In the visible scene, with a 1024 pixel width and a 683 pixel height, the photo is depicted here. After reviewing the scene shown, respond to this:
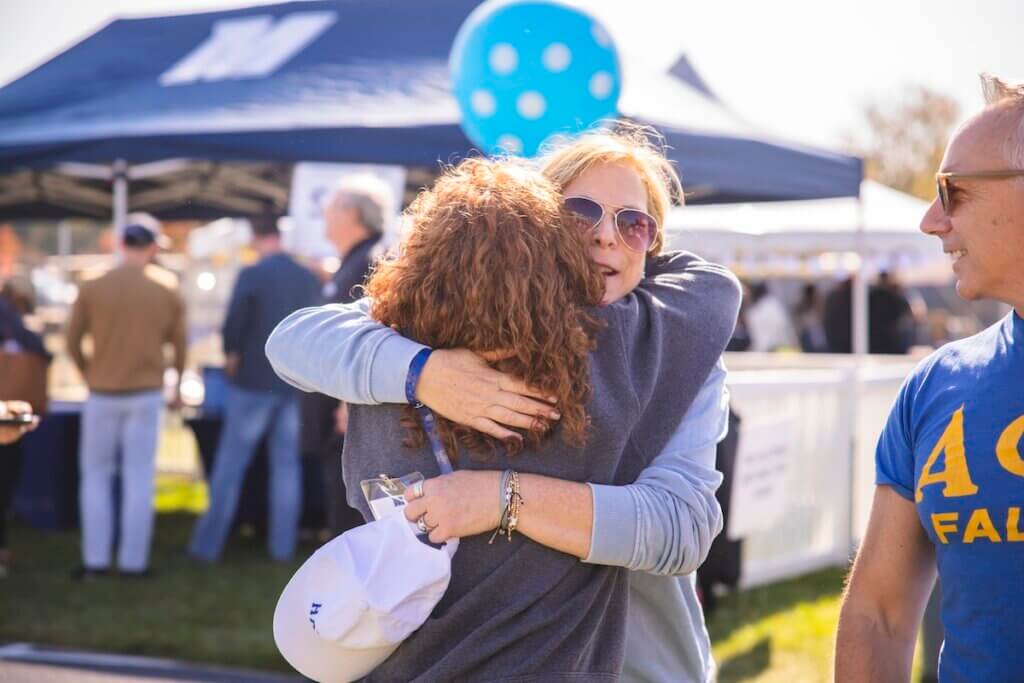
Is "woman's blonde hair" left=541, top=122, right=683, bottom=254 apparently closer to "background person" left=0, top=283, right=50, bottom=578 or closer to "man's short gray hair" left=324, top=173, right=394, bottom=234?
"man's short gray hair" left=324, top=173, right=394, bottom=234

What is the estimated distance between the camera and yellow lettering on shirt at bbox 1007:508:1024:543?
1.70 meters

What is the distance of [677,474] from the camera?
1.78 metres

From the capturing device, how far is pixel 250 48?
26.4 ft

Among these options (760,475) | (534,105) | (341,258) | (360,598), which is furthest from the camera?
(760,475)

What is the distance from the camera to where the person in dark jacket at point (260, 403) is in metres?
7.05

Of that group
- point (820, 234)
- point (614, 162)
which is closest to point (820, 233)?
point (820, 234)

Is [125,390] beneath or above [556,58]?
beneath

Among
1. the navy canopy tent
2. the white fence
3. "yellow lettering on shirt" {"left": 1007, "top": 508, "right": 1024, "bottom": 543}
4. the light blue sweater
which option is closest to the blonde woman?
the light blue sweater

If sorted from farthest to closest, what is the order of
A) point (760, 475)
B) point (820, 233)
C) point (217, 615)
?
point (820, 233) < point (217, 615) < point (760, 475)

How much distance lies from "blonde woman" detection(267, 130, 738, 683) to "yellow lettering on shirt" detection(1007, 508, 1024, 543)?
0.42 metres

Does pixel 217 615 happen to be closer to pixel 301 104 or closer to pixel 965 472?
pixel 301 104

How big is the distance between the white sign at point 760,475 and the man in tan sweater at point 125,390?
342 centimetres

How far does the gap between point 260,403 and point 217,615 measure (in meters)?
1.54

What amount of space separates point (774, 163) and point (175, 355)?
12.3 ft
